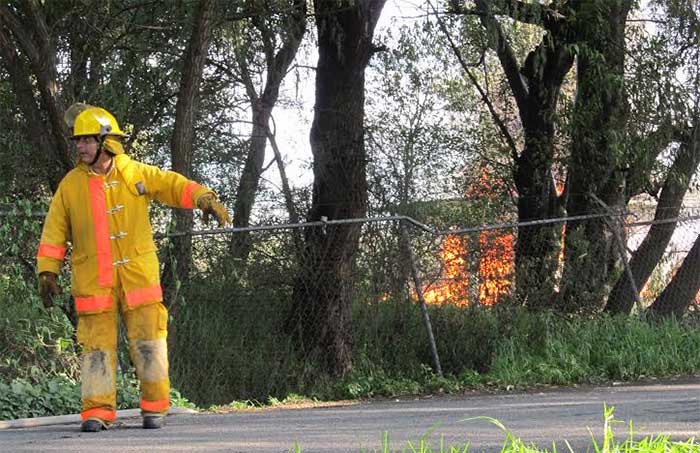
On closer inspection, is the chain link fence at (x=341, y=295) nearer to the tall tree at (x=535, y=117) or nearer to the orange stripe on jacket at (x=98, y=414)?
the tall tree at (x=535, y=117)

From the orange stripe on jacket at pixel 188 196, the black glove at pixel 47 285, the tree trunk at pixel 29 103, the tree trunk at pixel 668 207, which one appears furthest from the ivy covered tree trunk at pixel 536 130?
the black glove at pixel 47 285

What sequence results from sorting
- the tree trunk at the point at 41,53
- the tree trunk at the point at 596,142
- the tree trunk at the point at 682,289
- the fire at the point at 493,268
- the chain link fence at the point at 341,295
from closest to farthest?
the tree trunk at the point at 41,53
the chain link fence at the point at 341,295
the fire at the point at 493,268
the tree trunk at the point at 596,142
the tree trunk at the point at 682,289

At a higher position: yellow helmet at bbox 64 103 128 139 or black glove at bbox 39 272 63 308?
yellow helmet at bbox 64 103 128 139

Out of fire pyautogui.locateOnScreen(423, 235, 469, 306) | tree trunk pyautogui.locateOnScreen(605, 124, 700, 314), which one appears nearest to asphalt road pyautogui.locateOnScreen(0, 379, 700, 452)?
fire pyautogui.locateOnScreen(423, 235, 469, 306)

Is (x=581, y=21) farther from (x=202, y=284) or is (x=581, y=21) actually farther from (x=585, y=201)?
(x=202, y=284)

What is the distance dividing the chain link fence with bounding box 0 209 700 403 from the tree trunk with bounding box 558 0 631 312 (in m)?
0.06

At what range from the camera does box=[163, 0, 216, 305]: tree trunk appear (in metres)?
9.15

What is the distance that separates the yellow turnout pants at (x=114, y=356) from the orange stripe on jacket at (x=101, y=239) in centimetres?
11

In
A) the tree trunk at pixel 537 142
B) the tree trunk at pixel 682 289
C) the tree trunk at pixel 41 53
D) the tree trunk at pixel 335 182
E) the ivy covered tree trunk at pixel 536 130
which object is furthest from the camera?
the tree trunk at pixel 682 289

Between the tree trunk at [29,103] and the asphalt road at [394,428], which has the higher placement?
the tree trunk at [29,103]

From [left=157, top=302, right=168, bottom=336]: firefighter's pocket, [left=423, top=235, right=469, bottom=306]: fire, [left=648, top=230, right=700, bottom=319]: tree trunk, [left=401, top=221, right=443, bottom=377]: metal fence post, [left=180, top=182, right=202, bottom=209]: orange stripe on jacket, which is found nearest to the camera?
[left=180, top=182, right=202, bottom=209]: orange stripe on jacket

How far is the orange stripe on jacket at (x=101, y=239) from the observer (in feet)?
20.5

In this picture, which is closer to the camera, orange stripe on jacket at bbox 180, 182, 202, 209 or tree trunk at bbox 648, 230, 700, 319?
orange stripe on jacket at bbox 180, 182, 202, 209

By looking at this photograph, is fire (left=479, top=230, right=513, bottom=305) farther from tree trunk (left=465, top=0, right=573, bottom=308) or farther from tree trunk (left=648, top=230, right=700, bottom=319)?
tree trunk (left=648, top=230, right=700, bottom=319)
